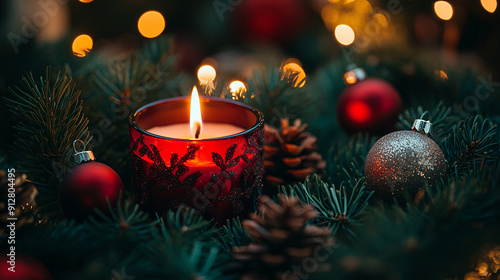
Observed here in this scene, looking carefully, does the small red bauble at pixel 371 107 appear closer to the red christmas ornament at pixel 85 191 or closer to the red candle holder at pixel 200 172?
the red candle holder at pixel 200 172

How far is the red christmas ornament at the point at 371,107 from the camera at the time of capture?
2.84 feet

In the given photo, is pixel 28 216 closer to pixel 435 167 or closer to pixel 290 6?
pixel 435 167

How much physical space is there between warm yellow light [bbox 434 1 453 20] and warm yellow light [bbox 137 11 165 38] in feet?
2.85

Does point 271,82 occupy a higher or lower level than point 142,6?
lower

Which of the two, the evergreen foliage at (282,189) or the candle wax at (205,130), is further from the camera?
the candle wax at (205,130)

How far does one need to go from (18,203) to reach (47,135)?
12 centimetres

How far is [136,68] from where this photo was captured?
86 cm

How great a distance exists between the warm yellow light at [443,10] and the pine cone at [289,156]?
53cm

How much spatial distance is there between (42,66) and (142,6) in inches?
31.2

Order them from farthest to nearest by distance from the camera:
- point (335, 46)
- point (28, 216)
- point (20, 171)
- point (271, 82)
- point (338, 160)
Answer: point (335, 46)
point (271, 82)
point (338, 160)
point (20, 171)
point (28, 216)

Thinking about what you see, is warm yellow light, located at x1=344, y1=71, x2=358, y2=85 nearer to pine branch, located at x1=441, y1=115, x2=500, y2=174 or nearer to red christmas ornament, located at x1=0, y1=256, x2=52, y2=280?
pine branch, located at x1=441, y1=115, x2=500, y2=174

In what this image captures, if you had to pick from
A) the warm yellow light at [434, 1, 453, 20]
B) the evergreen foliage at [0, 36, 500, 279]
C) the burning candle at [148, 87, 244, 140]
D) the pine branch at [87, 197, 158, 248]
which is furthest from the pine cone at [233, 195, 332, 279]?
the warm yellow light at [434, 1, 453, 20]

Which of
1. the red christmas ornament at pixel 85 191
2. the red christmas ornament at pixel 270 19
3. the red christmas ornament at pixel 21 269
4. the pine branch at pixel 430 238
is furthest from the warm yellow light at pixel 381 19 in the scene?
the red christmas ornament at pixel 21 269

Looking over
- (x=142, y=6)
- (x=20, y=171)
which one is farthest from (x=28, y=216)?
(x=142, y=6)
